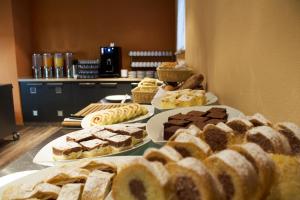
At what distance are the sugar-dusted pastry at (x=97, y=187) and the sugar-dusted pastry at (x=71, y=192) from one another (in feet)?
0.05

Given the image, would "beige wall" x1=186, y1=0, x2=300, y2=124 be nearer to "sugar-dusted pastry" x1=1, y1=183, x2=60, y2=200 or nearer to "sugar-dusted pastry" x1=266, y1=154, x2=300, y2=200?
"sugar-dusted pastry" x1=266, y1=154, x2=300, y2=200

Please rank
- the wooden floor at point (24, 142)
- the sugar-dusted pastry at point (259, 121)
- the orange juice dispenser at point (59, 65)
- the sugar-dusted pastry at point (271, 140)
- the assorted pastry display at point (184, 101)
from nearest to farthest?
the sugar-dusted pastry at point (271, 140)
the sugar-dusted pastry at point (259, 121)
the assorted pastry display at point (184, 101)
the wooden floor at point (24, 142)
the orange juice dispenser at point (59, 65)

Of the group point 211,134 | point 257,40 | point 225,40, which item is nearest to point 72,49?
point 225,40

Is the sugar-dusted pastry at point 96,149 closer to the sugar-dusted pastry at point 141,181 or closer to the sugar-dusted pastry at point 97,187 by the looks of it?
the sugar-dusted pastry at point 97,187

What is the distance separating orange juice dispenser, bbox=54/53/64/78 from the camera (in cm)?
566

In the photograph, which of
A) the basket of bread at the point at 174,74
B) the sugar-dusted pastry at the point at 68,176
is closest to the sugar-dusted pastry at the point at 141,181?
the sugar-dusted pastry at the point at 68,176

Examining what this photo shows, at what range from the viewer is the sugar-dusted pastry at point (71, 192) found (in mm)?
676

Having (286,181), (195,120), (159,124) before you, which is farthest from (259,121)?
(159,124)

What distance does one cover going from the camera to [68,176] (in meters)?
0.79

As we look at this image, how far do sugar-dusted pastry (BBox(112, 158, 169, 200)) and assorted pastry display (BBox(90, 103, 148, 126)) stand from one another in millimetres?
1262

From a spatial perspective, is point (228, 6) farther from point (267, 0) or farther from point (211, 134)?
point (211, 134)

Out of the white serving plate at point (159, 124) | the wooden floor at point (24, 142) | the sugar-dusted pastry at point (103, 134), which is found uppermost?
the white serving plate at point (159, 124)

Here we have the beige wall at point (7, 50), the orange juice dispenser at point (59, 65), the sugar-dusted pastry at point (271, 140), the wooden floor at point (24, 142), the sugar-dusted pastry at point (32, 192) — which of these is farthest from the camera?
the orange juice dispenser at point (59, 65)

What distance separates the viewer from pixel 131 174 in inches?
17.5
